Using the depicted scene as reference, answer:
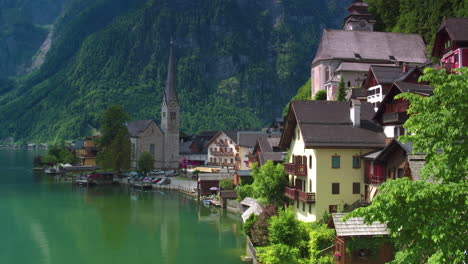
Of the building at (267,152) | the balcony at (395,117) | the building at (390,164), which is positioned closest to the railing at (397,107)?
the balcony at (395,117)

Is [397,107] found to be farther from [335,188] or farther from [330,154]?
[335,188]

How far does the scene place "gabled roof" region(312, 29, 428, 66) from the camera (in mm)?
74625

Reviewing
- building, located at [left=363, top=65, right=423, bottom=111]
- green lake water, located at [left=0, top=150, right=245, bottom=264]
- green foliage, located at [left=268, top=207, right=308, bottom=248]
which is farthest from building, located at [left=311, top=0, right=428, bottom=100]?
green foliage, located at [left=268, top=207, right=308, bottom=248]

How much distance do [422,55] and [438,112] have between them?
6891cm

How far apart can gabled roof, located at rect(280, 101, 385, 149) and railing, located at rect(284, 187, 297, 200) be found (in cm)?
513

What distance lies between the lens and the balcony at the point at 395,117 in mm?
31123

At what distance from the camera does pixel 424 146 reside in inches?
483

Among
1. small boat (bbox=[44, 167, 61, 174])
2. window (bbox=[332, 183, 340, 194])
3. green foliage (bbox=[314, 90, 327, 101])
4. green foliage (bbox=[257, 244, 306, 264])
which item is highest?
green foliage (bbox=[314, 90, 327, 101])

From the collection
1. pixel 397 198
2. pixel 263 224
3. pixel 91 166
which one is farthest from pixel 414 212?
pixel 91 166

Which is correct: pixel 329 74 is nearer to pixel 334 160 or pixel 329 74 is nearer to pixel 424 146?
pixel 334 160

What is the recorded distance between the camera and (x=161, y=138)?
379ft

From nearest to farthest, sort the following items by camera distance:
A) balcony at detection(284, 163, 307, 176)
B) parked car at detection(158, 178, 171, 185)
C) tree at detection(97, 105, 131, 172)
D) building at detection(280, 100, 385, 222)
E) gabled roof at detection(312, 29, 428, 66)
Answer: building at detection(280, 100, 385, 222) < balcony at detection(284, 163, 307, 176) < gabled roof at detection(312, 29, 428, 66) < parked car at detection(158, 178, 171, 185) < tree at detection(97, 105, 131, 172)

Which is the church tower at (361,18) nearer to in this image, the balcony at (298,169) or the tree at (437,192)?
the balcony at (298,169)

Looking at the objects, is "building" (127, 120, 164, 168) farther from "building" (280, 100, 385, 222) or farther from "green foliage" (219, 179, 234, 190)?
"building" (280, 100, 385, 222)
